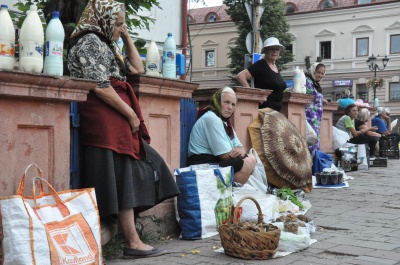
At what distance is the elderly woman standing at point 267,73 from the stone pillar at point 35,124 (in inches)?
158

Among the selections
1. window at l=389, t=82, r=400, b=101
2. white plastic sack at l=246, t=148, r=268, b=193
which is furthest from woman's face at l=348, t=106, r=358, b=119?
window at l=389, t=82, r=400, b=101

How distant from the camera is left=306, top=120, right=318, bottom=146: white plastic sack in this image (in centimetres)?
960

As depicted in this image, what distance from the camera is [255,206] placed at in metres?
5.58

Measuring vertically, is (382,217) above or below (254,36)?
below

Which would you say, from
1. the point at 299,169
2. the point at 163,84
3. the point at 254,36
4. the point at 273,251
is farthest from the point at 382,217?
the point at 254,36

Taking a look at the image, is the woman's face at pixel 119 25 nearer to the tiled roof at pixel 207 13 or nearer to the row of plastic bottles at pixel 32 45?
the row of plastic bottles at pixel 32 45

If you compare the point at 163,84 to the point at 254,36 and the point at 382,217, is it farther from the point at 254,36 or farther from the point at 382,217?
the point at 254,36

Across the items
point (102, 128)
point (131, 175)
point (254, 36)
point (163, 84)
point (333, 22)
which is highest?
point (333, 22)

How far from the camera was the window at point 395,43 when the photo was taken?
144 feet

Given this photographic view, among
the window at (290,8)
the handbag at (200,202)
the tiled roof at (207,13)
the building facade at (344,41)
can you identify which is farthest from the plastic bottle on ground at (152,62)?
the tiled roof at (207,13)

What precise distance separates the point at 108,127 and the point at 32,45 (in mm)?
851

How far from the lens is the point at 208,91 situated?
706 centimetres

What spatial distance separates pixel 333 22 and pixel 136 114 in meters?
44.3

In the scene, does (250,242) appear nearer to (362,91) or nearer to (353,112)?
(353,112)
